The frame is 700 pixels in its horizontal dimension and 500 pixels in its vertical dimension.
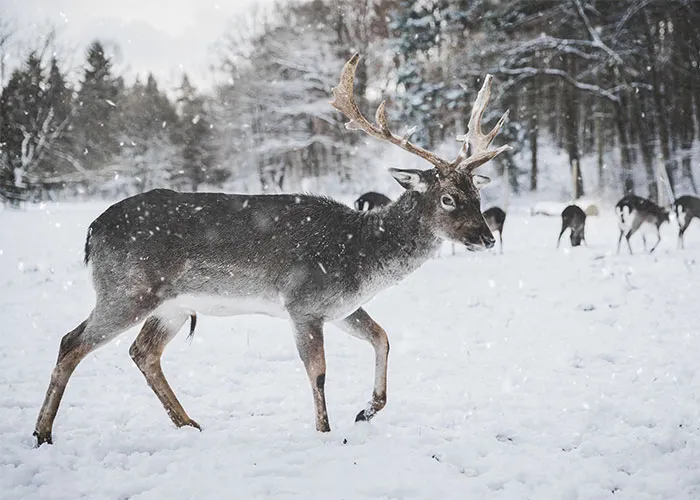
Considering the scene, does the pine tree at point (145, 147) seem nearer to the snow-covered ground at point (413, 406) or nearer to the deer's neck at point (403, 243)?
the snow-covered ground at point (413, 406)

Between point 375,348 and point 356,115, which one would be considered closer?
point 375,348

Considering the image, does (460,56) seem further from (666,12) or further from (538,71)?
(666,12)

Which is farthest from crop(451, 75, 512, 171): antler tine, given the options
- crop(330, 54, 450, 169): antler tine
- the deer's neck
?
the deer's neck

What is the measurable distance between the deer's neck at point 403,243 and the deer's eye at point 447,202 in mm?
180

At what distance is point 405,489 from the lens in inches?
127

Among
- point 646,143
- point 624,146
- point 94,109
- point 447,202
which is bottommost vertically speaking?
point 447,202

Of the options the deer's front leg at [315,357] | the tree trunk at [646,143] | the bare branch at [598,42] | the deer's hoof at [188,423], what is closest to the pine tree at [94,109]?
the bare branch at [598,42]

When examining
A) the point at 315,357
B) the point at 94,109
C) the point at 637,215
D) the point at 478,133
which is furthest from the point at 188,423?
the point at 94,109

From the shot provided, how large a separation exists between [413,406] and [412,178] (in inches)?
70.9

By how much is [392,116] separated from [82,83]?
14.6 m

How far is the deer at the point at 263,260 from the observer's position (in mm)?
4082

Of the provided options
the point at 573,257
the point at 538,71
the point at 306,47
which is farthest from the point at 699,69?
the point at 306,47

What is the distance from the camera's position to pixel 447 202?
4.23 metres

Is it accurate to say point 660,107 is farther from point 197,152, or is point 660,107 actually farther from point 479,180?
point 197,152
